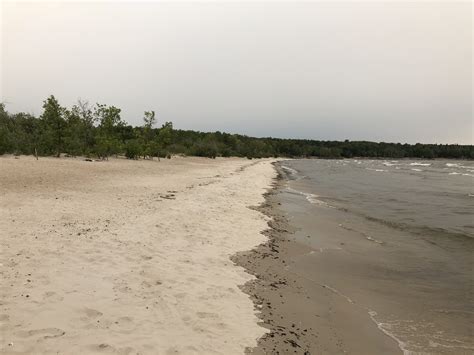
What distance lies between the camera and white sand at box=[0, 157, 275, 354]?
15.1ft

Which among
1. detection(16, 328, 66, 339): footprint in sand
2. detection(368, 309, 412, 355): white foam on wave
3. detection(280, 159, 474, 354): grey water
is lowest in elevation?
detection(368, 309, 412, 355): white foam on wave

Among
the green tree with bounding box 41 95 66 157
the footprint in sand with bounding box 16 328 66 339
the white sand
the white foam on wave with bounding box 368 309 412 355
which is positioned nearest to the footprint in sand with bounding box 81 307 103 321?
the white sand

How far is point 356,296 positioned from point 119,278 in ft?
15.6

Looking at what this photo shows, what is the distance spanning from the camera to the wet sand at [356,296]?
5.47 m

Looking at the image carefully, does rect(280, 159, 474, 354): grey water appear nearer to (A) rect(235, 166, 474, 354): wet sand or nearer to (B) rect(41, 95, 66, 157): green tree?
(A) rect(235, 166, 474, 354): wet sand

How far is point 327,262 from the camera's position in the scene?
962 cm

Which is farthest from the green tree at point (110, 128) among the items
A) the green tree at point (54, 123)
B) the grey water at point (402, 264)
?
the grey water at point (402, 264)

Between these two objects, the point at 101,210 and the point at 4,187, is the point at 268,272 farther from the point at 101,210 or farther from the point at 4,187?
the point at 4,187

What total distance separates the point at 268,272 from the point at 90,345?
458 cm

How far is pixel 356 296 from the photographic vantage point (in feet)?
24.1

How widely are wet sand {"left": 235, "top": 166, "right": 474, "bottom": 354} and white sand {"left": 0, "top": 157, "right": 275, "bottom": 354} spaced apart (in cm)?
56

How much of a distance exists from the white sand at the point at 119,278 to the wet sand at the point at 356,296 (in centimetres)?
56

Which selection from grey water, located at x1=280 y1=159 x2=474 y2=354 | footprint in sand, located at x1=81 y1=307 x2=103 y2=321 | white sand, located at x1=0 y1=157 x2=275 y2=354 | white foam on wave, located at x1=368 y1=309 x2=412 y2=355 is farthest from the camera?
grey water, located at x1=280 y1=159 x2=474 y2=354

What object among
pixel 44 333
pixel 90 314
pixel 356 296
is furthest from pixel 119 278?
pixel 356 296
